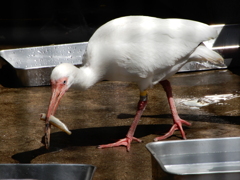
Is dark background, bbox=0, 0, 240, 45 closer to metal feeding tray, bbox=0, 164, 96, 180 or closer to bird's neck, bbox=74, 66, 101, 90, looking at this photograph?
bird's neck, bbox=74, 66, 101, 90

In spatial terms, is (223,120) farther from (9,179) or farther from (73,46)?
(73,46)

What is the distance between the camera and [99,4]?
7.61 metres

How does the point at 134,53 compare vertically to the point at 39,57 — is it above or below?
below

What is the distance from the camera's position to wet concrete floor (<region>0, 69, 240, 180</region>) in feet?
→ 8.95

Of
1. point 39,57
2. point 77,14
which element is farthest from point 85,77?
point 77,14

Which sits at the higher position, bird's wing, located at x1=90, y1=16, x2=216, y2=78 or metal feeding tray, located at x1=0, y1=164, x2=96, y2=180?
bird's wing, located at x1=90, y1=16, x2=216, y2=78

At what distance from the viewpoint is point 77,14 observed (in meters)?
6.94

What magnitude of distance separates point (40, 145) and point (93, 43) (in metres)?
0.74

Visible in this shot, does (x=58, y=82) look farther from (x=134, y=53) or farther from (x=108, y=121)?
(x=108, y=121)

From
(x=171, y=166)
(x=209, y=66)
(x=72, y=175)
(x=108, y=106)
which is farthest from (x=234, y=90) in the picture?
(x=72, y=175)

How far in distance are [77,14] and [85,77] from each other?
4304 millimetres

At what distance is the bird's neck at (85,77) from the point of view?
276 centimetres

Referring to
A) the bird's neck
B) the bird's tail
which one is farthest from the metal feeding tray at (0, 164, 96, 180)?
the bird's tail

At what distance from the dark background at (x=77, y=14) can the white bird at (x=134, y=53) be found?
278 centimetres
